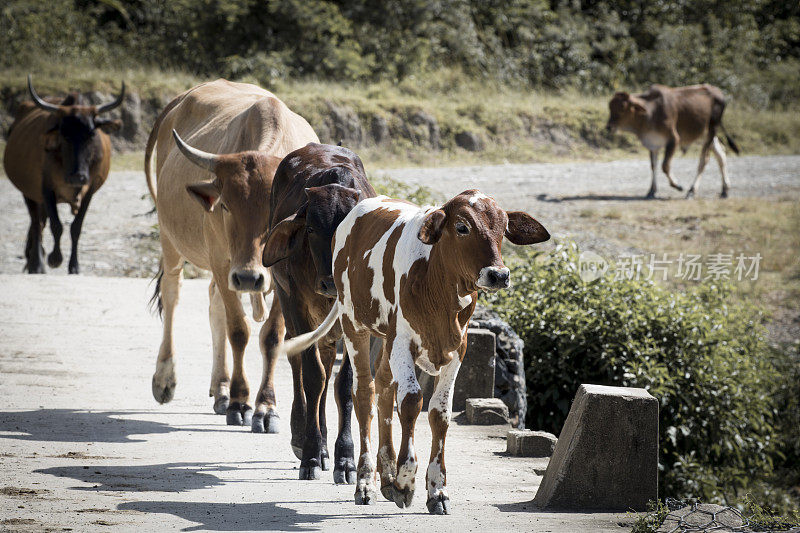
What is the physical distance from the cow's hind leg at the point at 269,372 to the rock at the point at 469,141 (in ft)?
55.9

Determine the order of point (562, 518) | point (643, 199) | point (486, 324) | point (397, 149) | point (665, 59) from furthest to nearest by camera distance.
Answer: point (665, 59) → point (397, 149) → point (643, 199) → point (486, 324) → point (562, 518)

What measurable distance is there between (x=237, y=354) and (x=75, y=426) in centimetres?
118

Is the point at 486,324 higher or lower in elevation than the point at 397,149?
higher

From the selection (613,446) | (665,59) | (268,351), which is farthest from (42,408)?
(665,59)

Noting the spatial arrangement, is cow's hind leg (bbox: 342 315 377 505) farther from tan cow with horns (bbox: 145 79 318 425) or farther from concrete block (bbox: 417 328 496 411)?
concrete block (bbox: 417 328 496 411)

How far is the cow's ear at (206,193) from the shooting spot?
6789mm

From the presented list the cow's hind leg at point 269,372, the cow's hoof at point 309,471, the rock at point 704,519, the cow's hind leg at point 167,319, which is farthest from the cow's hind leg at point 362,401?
the cow's hind leg at point 167,319

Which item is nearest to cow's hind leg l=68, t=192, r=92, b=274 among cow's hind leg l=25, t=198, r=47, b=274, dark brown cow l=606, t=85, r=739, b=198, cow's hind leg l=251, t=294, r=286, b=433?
cow's hind leg l=25, t=198, r=47, b=274

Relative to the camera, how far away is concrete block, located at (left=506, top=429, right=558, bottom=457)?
703cm

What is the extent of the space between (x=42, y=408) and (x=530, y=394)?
169 inches

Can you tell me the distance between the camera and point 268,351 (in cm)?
722

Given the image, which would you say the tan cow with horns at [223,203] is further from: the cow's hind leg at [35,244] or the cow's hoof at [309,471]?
the cow's hind leg at [35,244]

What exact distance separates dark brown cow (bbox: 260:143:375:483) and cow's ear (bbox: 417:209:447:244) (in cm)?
99

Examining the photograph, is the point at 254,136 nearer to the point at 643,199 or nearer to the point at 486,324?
the point at 486,324
